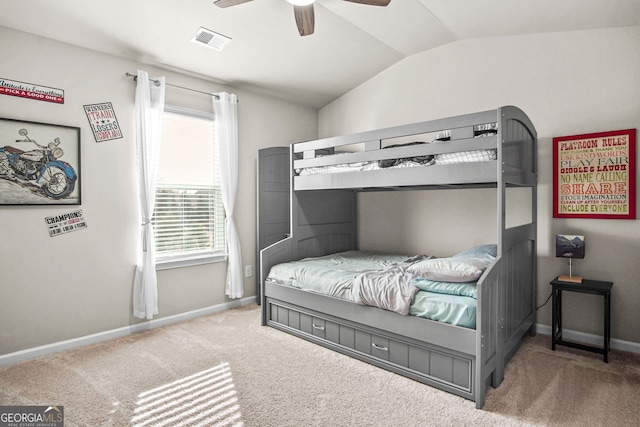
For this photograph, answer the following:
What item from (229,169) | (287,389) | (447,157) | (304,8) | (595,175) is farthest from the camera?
(229,169)

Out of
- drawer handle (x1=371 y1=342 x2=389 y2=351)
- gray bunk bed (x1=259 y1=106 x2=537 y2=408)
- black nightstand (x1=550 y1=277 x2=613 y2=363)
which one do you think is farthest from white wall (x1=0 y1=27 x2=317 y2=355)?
black nightstand (x1=550 y1=277 x2=613 y2=363)

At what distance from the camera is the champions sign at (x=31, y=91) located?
2.59m

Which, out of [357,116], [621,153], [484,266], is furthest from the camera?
[357,116]

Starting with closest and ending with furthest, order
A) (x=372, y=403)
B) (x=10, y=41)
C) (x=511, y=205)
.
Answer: (x=372, y=403), (x=10, y=41), (x=511, y=205)

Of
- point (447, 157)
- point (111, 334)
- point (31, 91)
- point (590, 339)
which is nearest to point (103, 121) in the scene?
point (31, 91)

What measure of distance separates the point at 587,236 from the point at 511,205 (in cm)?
61

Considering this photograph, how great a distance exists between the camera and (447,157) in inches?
97.0

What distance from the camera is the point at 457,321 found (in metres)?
2.14

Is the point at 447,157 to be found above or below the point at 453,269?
above

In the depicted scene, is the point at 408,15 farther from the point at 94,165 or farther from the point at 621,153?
the point at 94,165

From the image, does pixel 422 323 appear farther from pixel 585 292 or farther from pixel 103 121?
pixel 103 121

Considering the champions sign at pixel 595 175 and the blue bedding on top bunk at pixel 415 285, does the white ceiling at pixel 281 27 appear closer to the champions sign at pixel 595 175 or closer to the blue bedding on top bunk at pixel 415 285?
the champions sign at pixel 595 175

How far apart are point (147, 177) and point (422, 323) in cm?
260

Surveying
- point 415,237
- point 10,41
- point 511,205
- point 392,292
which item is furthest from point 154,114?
point 511,205
